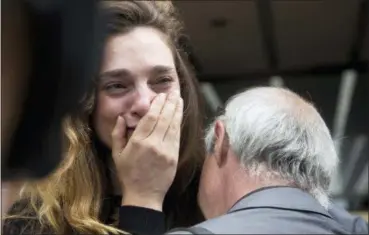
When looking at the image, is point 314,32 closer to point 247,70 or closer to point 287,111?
point 247,70

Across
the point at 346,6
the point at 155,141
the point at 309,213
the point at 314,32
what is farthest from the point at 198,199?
the point at 314,32

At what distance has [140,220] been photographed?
110cm

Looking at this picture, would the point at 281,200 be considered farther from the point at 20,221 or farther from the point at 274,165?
the point at 20,221

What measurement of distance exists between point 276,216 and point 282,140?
0.15 meters

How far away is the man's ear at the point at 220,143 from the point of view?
111cm

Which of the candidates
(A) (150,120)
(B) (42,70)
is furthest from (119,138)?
(B) (42,70)

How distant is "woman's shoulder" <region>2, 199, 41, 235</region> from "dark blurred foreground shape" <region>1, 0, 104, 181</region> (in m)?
0.45

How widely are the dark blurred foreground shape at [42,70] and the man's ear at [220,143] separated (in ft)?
1.32

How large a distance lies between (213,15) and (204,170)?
1353mm

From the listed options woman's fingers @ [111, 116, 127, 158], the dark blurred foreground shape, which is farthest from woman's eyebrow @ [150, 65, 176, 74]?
the dark blurred foreground shape

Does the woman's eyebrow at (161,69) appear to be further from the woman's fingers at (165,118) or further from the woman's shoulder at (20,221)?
the woman's shoulder at (20,221)

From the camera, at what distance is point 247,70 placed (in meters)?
3.10

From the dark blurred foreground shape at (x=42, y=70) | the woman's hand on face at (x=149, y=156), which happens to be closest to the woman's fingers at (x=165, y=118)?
the woman's hand on face at (x=149, y=156)

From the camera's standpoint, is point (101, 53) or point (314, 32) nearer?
point (101, 53)
